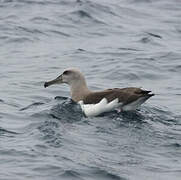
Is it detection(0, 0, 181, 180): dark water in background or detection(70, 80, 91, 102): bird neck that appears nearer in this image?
detection(0, 0, 181, 180): dark water in background

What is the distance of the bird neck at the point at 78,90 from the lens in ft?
48.4

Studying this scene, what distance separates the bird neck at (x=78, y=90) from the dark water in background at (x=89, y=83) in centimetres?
22

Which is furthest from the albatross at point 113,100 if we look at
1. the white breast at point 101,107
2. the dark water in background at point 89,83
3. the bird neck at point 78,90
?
the bird neck at point 78,90

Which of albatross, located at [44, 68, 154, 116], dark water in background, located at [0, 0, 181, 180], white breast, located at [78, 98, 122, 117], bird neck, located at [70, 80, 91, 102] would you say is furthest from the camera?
bird neck, located at [70, 80, 91, 102]

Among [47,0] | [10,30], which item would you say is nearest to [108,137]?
[10,30]

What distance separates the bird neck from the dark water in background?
8.7 inches

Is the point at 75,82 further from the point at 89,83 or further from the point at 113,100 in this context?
the point at 89,83

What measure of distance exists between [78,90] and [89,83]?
194 cm

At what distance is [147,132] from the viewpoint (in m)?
12.7

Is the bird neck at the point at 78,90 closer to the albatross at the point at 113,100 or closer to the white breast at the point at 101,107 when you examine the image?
the albatross at the point at 113,100

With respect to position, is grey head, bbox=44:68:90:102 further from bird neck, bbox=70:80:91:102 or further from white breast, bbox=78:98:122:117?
white breast, bbox=78:98:122:117

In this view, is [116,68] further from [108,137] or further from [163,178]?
[163,178]

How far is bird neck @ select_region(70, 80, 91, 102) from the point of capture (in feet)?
48.4

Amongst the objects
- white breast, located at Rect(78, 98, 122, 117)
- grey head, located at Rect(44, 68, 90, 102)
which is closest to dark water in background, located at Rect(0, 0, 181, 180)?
white breast, located at Rect(78, 98, 122, 117)
